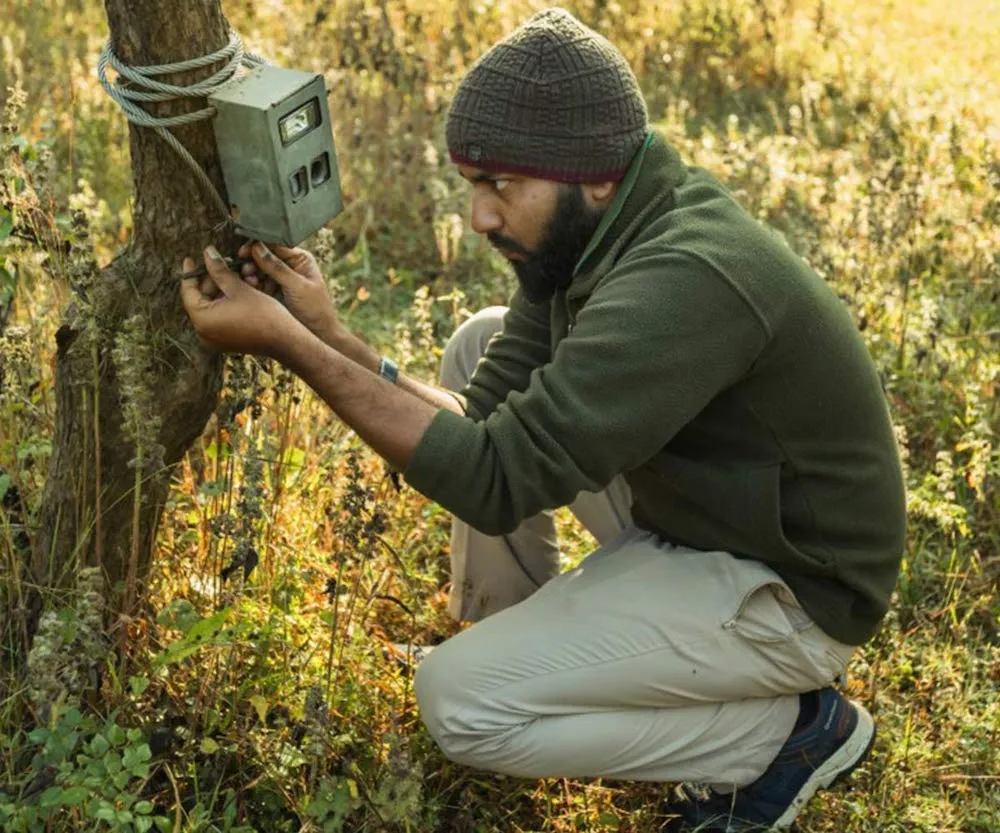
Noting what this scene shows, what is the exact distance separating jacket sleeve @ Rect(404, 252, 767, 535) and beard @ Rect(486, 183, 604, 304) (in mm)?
221

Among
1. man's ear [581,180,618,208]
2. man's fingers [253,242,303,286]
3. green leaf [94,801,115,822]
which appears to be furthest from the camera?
man's ear [581,180,618,208]

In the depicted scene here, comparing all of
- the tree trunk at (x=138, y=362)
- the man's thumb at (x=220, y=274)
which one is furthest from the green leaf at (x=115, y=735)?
→ the man's thumb at (x=220, y=274)

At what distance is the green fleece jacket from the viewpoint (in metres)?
2.81

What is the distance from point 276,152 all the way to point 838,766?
1.73 meters

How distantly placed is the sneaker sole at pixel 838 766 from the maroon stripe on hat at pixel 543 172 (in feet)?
4.19

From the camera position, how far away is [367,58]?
6.09 metres

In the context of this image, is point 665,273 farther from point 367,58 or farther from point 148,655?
point 367,58

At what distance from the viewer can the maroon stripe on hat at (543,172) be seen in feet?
9.87

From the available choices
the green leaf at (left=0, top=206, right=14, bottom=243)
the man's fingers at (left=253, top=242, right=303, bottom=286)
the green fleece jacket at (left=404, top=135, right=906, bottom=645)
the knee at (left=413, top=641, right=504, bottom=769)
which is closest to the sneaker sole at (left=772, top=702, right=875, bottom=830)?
the green fleece jacket at (left=404, top=135, right=906, bottom=645)

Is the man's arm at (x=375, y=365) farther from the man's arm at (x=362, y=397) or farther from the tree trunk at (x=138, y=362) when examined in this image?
the tree trunk at (x=138, y=362)

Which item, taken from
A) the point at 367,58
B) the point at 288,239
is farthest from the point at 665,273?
the point at 367,58

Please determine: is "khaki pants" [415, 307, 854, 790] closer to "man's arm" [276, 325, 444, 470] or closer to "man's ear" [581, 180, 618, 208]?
"man's arm" [276, 325, 444, 470]

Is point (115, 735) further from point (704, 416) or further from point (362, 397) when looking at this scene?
point (704, 416)

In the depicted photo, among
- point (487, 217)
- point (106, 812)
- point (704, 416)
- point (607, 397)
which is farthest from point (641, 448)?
point (106, 812)
